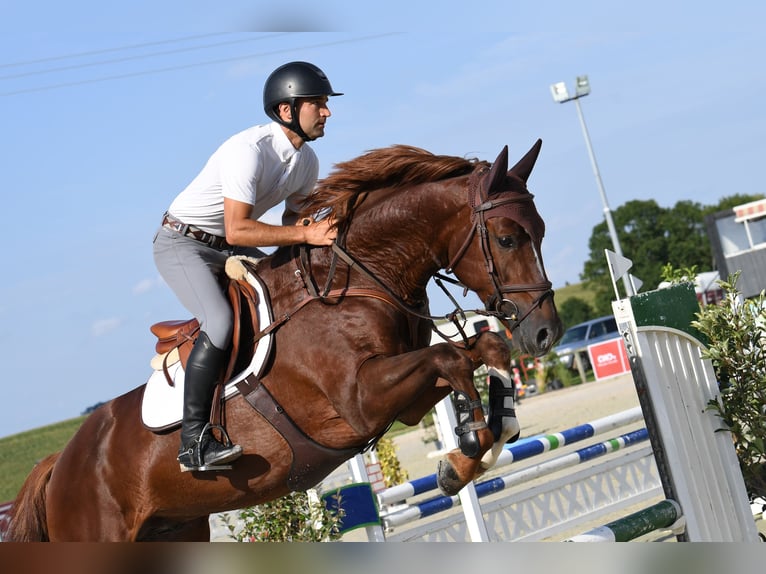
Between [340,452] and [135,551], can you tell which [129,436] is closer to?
[340,452]

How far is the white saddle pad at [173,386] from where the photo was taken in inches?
145

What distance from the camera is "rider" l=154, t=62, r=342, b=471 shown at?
3.60 metres

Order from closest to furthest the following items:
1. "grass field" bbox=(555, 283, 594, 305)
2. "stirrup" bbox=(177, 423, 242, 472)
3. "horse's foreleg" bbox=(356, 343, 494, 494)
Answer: "horse's foreleg" bbox=(356, 343, 494, 494), "stirrup" bbox=(177, 423, 242, 472), "grass field" bbox=(555, 283, 594, 305)

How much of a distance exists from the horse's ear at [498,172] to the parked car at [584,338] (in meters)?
25.3

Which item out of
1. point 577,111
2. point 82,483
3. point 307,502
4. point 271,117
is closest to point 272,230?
point 271,117

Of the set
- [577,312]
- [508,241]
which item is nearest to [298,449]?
[508,241]

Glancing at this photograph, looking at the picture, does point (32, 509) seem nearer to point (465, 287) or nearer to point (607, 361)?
point (465, 287)

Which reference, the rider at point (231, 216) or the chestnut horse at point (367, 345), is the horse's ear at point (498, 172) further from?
the rider at point (231, 216)

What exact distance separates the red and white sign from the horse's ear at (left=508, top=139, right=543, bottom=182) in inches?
848

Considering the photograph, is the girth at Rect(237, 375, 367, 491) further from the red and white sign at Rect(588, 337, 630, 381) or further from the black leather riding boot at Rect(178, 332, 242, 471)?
the red and white sign at Rect(588, 337, 630, 381)

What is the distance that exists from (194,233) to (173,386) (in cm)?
68

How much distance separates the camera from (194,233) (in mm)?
3930

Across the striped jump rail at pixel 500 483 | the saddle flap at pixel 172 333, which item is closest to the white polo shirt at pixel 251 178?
the saddle flap at pixel 172 333

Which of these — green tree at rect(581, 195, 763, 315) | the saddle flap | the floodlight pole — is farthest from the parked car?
the saddle flap
